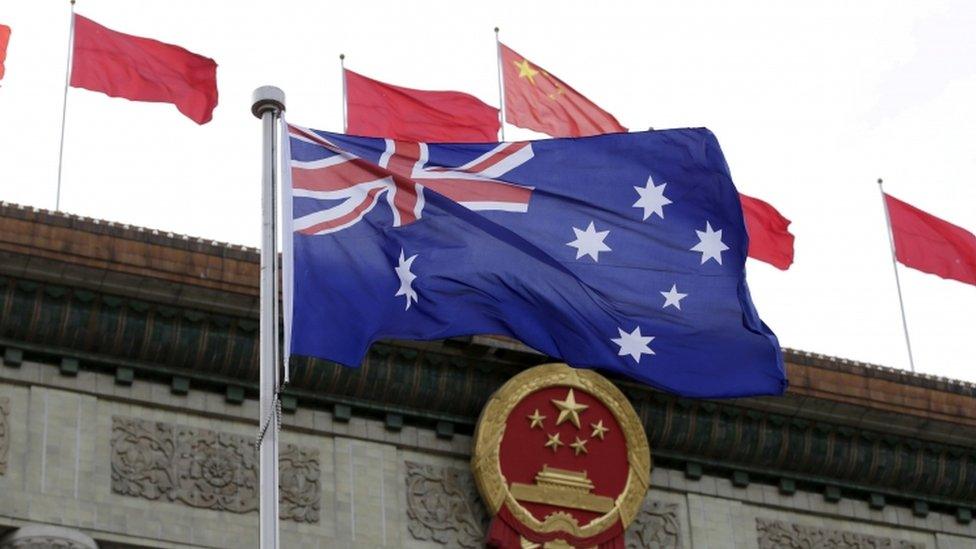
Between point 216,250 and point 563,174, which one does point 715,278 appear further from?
point 216,250

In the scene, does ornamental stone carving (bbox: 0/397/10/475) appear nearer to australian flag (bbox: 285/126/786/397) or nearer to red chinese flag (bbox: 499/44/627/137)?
australian flag (bbox: 285/126/786/397)

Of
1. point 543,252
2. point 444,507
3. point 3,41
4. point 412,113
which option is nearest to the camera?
point 543,252

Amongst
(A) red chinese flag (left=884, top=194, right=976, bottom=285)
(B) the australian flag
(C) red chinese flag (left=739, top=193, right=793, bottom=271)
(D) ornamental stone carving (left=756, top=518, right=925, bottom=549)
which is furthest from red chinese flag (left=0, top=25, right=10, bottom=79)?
(A) red chinese flag (left=884, top=194, right=976, bottom=285)

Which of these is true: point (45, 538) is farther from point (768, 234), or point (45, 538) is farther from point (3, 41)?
point (768, 234)

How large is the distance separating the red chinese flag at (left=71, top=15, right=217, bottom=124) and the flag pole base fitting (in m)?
10.0

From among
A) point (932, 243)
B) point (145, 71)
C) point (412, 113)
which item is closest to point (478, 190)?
point (145, 71)

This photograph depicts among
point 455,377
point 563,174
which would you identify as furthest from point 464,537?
point 563,174

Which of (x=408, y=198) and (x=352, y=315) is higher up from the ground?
(x=408, y=198)

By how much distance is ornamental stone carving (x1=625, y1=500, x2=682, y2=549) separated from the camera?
1240 inches

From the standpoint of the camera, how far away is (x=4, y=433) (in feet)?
92.9

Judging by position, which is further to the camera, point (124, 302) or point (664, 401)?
point (664, 401)

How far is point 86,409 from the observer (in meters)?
29.0

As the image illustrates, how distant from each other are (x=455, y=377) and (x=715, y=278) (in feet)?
23.2

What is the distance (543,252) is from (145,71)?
9.16 metres
